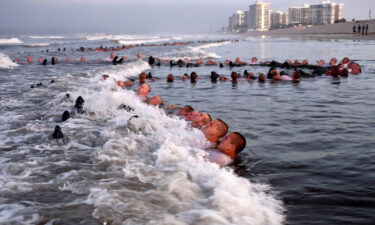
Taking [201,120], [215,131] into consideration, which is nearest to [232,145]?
[215,131]

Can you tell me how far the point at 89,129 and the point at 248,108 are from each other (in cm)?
465

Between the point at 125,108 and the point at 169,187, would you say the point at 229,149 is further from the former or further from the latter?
the point at 125,108

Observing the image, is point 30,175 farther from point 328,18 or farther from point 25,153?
point 328,18

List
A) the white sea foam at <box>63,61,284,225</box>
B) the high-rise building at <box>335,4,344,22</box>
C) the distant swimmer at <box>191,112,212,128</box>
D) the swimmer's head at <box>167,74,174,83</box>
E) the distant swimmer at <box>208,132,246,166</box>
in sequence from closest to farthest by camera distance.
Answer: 1. the white sea foam at <box>63,61,284,225</box>
2. the distant swimmer at <box>208,132,246,166</box>
3. the distant swimmer at <box>191,112,212,128</box>
4. the swimmer's head at <box>167,74,174,83</box>
5. the high-rise building at <box>335,4,344,22</box>

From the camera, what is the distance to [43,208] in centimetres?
411

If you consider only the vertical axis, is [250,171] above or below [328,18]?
below

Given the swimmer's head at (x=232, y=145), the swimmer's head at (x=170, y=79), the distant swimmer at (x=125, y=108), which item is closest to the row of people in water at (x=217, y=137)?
the swimmer's head at (x=232, y=145)

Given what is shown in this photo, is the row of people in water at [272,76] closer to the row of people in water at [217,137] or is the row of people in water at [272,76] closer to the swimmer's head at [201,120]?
the row of people in water at [217,137]

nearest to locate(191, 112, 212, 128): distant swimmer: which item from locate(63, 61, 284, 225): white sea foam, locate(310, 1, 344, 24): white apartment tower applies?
locate(63, 61, 284, 225): white sea foam

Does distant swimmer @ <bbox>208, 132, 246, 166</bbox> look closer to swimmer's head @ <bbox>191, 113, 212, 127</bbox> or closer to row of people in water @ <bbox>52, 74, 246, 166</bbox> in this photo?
row of people in water @ <bbox>52, 74, 246, 166</bbox>

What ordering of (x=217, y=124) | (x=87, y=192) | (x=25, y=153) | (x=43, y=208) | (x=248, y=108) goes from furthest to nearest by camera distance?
(x=248, y=108), (x=217, y=124), (x=25, y=153), (x=87, y=192), (x=43, y=208)

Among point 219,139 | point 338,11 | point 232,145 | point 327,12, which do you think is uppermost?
point 338,11

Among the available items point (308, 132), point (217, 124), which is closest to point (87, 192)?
point (217, 124)

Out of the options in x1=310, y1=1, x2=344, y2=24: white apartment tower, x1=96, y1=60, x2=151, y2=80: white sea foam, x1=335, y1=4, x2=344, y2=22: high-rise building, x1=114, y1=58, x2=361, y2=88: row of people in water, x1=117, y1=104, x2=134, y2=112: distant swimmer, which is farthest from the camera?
x1=335, y1=4, x2=344, y2=22: high-rise building
